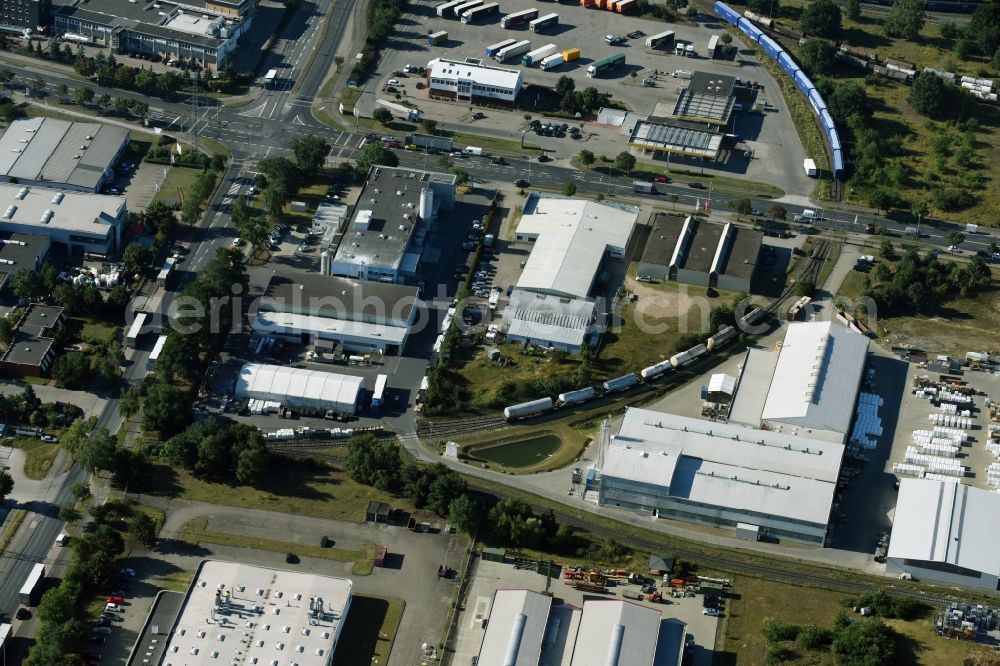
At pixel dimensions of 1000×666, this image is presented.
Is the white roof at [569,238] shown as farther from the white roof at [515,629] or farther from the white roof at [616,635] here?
→ the white roof at [616,635]

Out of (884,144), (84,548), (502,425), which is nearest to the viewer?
(84,548)

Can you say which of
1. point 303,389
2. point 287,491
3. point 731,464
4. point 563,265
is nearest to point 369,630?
point 287,491

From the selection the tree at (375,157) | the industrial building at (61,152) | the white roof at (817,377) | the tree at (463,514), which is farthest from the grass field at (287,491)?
the tree at (375,157)

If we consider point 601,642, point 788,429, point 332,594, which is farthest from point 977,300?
point 332,594

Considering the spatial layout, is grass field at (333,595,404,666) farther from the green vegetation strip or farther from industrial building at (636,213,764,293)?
industrial building at (636,213,764,293)

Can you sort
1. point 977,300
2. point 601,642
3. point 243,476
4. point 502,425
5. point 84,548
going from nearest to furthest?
point 601,642 < point 84,548 < point 243,476 < point 502,425 < point 977,300

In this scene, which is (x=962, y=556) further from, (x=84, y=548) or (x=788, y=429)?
(x=84, y=548)

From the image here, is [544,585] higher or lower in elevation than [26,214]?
lower

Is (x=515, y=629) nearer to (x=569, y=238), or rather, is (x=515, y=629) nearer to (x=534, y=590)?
(x=534, y=590)
